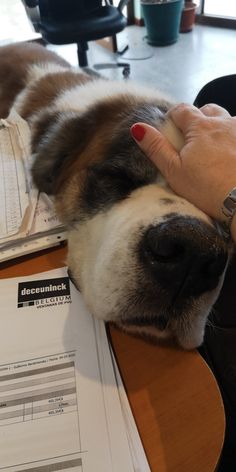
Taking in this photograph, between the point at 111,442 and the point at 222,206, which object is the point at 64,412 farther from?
the point at 222,206

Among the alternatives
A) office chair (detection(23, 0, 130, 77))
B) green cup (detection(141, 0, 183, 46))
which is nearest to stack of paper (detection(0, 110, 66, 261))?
office chair (detection(23, 0, 130, 77))

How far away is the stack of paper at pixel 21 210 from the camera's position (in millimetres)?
944

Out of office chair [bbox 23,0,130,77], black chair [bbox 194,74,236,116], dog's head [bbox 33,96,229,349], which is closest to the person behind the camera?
dog's head [bbox 33,96,229,349]

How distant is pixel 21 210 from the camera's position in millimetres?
1022

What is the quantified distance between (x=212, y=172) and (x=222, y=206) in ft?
0.23

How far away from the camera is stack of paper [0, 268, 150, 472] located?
0.60 m

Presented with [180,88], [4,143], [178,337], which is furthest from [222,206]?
[180,88]

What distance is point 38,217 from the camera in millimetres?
1020

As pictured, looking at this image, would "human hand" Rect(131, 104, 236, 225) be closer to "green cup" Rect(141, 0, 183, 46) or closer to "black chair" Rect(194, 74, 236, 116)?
"black chair" Rect(194, 74, 236, 116)

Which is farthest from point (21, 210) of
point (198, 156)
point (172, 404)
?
point (172, 404)

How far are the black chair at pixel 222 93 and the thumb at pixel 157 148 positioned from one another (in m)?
0.73

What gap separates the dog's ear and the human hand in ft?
0.84

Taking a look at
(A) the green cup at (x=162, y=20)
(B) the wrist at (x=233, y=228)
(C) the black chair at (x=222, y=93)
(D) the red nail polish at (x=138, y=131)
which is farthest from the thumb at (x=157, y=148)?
(A) the green cup at (x=162, y=20)

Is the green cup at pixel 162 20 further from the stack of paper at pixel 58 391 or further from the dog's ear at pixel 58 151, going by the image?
the stack of paper at pixel 58 391
